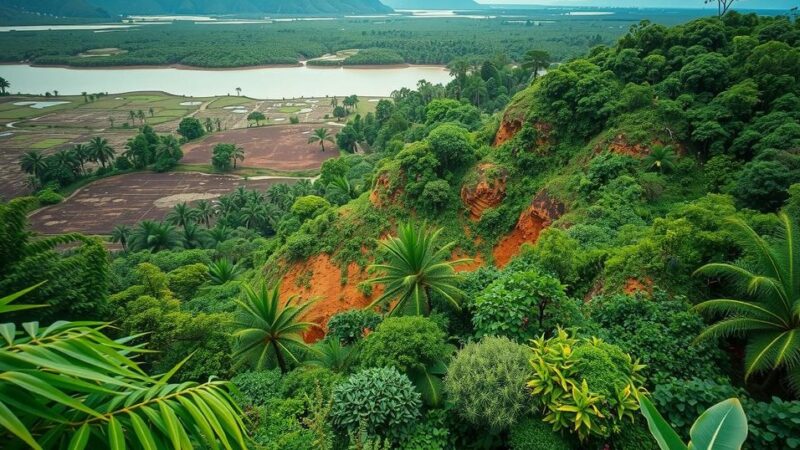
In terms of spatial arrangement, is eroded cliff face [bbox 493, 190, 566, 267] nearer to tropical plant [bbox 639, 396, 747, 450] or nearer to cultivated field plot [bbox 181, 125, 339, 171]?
tropical plant [bbox 639, 396, 747, 450]

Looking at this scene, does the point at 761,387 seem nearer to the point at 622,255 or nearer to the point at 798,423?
the point at 798,423

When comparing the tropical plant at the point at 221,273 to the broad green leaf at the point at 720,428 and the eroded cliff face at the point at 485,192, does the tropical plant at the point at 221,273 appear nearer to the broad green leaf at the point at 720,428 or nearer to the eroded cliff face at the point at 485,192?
the eroded cliff face at the point at 485,192

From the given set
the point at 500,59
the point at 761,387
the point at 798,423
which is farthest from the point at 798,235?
the point at 500,59

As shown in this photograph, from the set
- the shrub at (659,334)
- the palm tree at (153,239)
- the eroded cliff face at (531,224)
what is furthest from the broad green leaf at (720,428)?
the palm tree at (153,239)

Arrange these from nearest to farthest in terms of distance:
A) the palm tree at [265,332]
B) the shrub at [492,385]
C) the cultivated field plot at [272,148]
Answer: the shrub at [492,385] < the palm tree at [265,332] < the cultivated field plot at [272,148]

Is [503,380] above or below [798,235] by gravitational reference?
below

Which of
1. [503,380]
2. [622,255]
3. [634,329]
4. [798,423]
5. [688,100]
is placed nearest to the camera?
[798,423]
